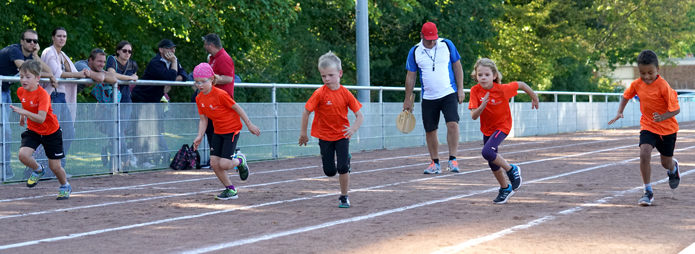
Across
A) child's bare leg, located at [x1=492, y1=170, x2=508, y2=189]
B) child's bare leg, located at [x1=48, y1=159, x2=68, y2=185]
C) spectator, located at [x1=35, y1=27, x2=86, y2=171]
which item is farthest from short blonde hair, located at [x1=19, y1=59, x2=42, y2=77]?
child's bare leg, located at [x1=492, y1=170, x2=508, y2=189]

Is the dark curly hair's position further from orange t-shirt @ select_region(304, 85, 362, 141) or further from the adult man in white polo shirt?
the adult man in white polo shirt

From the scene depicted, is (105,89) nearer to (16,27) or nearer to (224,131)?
(224,131)

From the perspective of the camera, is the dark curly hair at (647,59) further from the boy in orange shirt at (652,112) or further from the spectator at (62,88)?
the spectator at (62,88)

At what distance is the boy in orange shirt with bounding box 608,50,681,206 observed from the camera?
6945 millimetres

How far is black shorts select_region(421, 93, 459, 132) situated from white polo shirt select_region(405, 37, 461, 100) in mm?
75

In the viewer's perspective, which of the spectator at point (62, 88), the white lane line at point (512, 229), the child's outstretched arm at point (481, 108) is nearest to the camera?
the white lane line at point (512, 229)

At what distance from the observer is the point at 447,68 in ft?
34.9

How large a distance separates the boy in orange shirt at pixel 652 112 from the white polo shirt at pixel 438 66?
3634 mm

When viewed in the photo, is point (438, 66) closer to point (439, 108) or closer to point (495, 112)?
point (439, 108)

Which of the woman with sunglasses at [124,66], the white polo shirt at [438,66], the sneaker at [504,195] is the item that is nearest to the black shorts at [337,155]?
the sneaker at [504,195]

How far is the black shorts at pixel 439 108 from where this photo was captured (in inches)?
419

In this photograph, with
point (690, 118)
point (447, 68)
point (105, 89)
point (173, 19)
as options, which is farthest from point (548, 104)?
point (690, 118)

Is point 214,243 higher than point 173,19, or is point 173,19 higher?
point 173,19

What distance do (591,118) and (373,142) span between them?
561 inches
